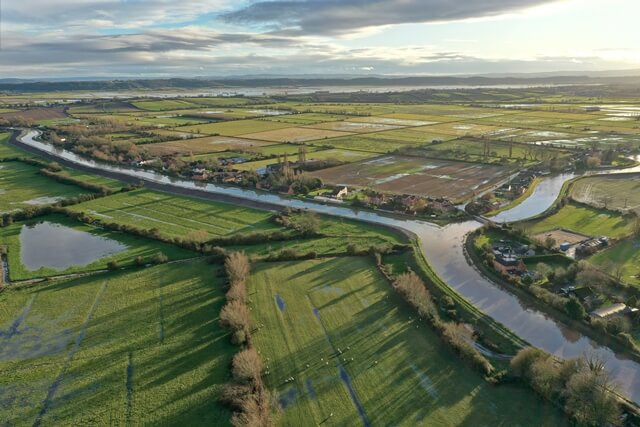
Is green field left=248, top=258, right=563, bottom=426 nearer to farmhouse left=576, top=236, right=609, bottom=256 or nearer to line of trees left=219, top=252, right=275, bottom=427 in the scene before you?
line of trees left=219, top=252, right=275, bottom=427

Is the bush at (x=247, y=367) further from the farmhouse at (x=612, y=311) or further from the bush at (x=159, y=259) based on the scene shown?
the farmhouse at (x=612, y=311)

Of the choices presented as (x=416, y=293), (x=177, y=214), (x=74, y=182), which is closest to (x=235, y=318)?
(x=416, y=293)

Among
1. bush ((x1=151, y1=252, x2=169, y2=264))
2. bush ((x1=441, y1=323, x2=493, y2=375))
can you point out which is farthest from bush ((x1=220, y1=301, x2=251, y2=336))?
bush ((x1=441, y1=323, x2=493, y2=375))

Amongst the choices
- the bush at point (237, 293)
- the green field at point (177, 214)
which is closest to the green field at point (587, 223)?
the green field at point (177, 214)

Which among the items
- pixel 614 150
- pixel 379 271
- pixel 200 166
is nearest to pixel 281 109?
pixel 200 166

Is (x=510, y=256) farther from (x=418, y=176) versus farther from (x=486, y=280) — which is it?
(x=418, y=176)

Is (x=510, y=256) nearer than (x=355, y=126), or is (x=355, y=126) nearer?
(x=510, y=256)
